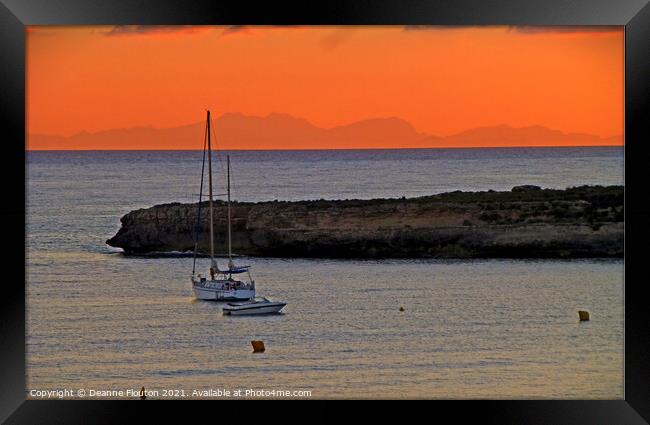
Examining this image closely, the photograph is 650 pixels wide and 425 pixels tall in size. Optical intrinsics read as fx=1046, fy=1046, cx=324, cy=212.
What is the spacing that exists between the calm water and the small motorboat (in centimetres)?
16

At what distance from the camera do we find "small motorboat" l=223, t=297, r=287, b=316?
46.2ft

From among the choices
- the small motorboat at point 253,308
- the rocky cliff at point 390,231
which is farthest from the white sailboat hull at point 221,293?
the rocky cliff at point 390,231

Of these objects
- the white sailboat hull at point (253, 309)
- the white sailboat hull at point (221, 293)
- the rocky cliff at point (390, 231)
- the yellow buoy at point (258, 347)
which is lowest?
the yellow buoy at point (258, 347)

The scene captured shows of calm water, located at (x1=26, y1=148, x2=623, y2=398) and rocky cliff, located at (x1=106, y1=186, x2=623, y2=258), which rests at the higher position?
rocky cliff, located at (x1=106, y1=186, x2=623, y2=258)

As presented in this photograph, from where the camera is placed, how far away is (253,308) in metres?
14.4

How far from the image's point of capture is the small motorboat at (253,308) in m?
14.1

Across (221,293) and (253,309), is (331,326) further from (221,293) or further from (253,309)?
(221,293)

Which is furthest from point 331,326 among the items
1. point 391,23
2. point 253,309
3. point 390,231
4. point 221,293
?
point 391,23

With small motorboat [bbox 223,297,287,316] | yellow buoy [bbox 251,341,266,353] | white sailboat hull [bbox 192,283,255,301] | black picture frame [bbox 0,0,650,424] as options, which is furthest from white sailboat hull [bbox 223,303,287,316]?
black picture frame [bbox 0,0,650,424]

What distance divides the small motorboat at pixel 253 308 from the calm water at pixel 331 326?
162mm

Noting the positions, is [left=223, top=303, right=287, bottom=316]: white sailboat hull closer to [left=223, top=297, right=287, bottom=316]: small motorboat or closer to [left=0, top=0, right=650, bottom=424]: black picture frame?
[left=223, top=297, right=287, bottom=316]: small motorboat

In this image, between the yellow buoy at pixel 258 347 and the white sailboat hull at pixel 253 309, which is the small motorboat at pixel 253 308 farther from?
the yellow buoy at pixel 258 347

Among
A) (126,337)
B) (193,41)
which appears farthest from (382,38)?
(126,337)

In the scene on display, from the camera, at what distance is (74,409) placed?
6227mm
